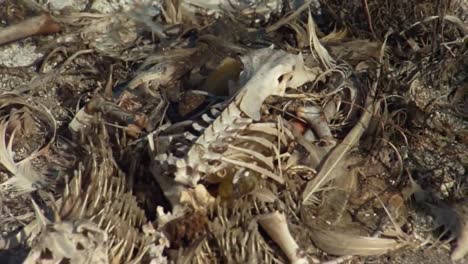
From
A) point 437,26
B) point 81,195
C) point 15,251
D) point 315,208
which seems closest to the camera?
point 81,195

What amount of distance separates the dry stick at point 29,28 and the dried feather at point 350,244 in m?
1.05

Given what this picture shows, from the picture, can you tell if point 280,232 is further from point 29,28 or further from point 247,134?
point 29,28

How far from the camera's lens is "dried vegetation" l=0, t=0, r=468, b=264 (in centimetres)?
204

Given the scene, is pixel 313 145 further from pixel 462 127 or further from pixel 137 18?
pixel 137 18

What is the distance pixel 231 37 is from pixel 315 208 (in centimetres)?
61

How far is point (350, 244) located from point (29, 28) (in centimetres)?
117

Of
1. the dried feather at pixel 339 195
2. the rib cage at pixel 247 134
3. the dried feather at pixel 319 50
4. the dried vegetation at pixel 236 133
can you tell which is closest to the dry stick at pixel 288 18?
the dried vegetation at pixel 236 133

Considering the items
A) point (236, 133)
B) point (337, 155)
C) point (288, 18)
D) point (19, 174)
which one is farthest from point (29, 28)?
point (337, 155)

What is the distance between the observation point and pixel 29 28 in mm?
2689

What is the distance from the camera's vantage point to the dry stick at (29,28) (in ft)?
8.79

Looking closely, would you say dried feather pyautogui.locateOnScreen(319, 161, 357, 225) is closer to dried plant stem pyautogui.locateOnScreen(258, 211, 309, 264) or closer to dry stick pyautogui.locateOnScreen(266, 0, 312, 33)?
dried plant stem pyautogui.locateOnScreen(258, 211, 309, 264)

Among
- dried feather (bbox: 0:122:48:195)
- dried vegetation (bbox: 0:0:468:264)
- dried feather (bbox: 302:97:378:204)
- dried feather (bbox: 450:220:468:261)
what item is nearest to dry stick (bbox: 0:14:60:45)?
dried vegetation (bbox: 0:0:468:264)

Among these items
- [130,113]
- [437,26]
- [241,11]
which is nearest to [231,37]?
[241,11]

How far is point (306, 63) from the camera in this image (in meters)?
2.52
